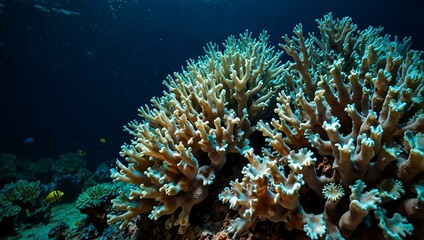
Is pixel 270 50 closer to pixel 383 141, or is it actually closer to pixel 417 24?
pixel 383 141

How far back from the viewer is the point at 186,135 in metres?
2.81

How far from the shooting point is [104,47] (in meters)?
34.4

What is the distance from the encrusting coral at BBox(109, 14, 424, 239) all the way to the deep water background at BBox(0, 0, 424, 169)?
24.6 m

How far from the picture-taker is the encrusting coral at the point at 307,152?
184cm

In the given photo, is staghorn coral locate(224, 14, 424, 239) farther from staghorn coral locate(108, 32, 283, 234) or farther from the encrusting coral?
staghorn coral locate(108, 32, 283, 234)

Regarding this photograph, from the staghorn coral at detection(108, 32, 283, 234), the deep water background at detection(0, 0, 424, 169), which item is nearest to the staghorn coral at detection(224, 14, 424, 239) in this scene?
the staghorn coral at detection(108, 32, 283, 234)

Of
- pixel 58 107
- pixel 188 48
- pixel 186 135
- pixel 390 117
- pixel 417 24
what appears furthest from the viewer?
pixel 58 107

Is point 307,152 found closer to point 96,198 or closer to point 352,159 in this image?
point 352,159

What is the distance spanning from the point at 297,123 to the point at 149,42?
38.8 metres

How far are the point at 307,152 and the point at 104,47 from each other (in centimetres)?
3743

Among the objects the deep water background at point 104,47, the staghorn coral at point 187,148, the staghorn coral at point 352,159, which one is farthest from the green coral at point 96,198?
the deep water background at point 104,47

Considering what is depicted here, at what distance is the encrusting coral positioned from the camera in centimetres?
184

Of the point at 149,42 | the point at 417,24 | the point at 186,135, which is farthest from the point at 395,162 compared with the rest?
the point at 149,42

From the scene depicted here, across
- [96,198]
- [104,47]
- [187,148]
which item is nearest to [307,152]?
[187,148]
